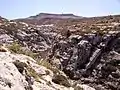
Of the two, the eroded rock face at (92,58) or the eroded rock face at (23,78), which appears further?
the eroded rock face at (92,58)

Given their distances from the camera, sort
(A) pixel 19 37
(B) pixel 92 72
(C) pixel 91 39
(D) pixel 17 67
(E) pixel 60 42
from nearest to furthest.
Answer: (D) pixel 17 67 < (B) pixel 92 72 < (C) pixel 91 39 < (E) pixel 60 42 < (A) pixel 19 37

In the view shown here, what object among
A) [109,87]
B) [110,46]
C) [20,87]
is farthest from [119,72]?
[20,87]

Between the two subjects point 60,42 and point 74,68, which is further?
point 60,42

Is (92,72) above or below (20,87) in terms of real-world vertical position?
below

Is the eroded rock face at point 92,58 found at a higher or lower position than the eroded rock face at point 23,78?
lower

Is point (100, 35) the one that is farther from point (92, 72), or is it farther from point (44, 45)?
point (44, 45)

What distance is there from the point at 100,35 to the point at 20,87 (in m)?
42.9

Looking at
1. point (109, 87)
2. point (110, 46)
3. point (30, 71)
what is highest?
point (30, 71)

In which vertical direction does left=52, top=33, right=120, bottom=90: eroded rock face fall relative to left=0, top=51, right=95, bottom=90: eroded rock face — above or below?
below

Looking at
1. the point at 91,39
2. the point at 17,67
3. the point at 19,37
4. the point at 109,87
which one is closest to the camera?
the point at 17,67

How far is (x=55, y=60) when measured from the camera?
5344 cm

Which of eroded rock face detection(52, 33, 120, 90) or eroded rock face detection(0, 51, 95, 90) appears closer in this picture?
eroded rock face detection(0, 51, 95, 90)

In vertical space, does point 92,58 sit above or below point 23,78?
below

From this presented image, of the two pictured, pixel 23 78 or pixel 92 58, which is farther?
pixel 92 58
